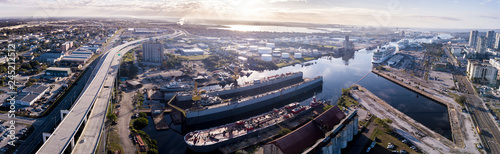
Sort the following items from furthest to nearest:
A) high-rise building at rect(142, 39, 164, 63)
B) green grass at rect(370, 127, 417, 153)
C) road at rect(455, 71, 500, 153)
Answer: high-rise building at rect(142, 39, 164, 63) → road at rect(455, 71, 500, 153) → green grass at rect(370, 127, 417, 153)

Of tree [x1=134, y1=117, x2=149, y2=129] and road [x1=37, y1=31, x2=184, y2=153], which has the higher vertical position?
road [x1=37, y1=31, x2=184, y2=153]

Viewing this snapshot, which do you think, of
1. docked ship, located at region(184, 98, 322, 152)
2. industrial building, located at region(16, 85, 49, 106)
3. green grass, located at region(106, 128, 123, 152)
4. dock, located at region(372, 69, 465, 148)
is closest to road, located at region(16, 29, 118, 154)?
industrial building, located at region(16, 85, 49, 106)

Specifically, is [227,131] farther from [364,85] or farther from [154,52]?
[154,52]

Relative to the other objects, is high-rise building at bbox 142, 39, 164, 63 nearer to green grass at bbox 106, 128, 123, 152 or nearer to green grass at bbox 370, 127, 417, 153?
green grass at bbox 106, 128, 123, 152

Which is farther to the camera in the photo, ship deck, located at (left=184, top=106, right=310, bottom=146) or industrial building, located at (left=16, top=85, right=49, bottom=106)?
industrial building, located at (left=16, top=85, right=49, bottom=106)

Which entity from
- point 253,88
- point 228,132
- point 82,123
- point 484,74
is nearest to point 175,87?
point 253,88

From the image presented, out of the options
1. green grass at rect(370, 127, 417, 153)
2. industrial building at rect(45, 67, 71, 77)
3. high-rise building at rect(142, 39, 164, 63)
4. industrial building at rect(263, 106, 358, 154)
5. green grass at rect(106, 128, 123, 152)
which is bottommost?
green grass at rect(370, 127, 417, 153)

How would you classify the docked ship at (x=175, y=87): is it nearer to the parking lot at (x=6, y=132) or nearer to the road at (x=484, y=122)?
the parking lot at (x=6, y=132)
